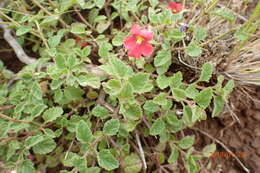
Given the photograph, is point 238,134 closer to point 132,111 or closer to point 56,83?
point 132,111

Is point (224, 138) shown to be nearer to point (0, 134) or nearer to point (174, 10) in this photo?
point (174, 10)

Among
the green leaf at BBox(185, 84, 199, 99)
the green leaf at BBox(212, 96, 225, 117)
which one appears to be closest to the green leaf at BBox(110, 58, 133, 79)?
the green leaf at BBox(185, 84, 199, 99)

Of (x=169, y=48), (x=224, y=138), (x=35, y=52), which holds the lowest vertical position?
(x=224, y=138)

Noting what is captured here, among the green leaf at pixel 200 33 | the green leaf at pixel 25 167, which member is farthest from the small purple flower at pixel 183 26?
the green leaf at pixel 25 167

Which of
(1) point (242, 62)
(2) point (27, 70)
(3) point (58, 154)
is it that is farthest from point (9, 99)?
(1) point (242, 62)

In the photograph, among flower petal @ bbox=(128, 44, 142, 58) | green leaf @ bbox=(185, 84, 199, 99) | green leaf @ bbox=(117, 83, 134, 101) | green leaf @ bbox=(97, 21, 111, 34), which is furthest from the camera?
green leaf @ bbox=(97, 21, 111, 34)

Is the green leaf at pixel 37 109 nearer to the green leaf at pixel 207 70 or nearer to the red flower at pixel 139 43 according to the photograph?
the red flower at pixel 139 43

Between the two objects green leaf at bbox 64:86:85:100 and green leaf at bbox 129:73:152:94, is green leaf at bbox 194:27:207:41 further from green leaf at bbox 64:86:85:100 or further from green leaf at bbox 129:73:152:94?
green leaf at bbox 64:86:85:100
